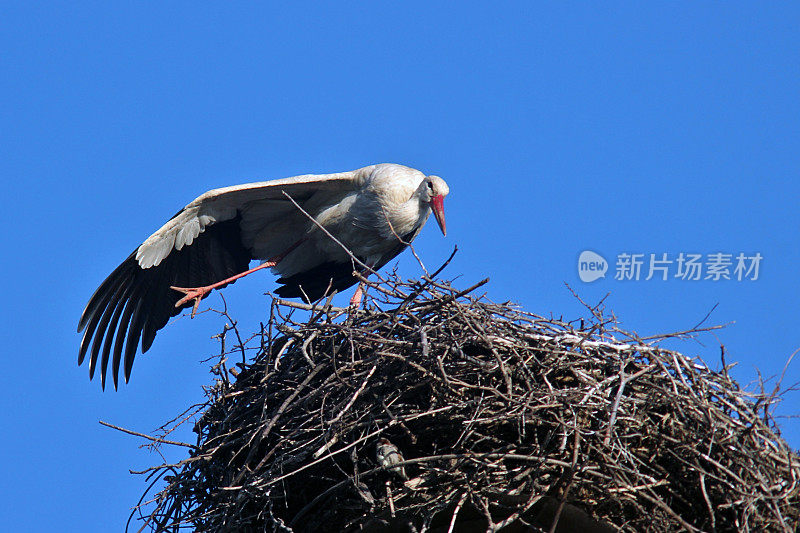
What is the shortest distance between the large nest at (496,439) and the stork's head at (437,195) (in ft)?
6.90

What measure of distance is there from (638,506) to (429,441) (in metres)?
0.98

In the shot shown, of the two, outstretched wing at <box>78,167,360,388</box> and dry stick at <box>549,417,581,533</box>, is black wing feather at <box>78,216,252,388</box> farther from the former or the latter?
dry stick at <box>549,417,581,533</box>

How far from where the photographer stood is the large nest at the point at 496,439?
418cm

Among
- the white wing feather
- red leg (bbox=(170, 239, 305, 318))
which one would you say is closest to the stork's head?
the white wing feather

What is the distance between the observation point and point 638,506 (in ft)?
13.5

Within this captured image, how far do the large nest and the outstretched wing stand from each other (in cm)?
215

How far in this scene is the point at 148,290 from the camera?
23.2 ft

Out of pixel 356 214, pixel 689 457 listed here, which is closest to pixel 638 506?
pixel 689 457

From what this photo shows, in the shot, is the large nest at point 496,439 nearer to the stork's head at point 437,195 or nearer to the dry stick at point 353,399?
the dry stick at point 353,399

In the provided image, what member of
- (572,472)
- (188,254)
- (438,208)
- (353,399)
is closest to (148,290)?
(188,254)

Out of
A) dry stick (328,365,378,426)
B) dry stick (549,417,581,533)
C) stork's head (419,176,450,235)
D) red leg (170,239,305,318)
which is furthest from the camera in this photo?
stork's head (419,176,450,235)

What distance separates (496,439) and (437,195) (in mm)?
2924

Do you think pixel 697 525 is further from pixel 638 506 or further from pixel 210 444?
pixel 210 444

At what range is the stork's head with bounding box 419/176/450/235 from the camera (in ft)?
22.9
